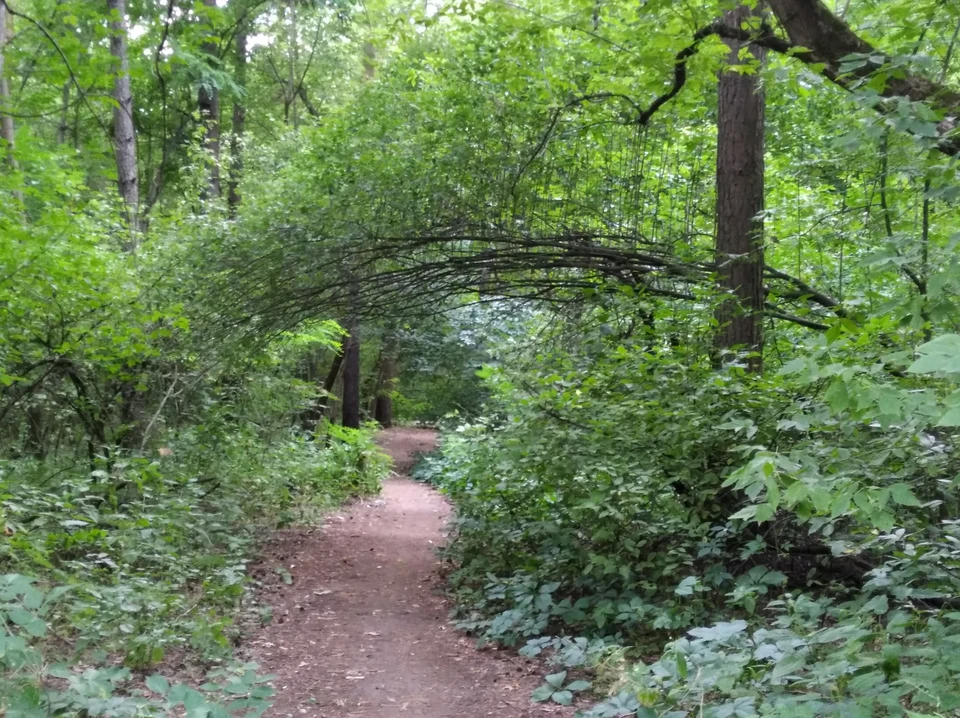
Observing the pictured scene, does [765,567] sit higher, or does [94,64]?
[94,64]

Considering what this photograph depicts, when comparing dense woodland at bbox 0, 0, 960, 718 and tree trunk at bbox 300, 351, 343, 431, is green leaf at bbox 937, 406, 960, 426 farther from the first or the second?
tree trunk at bbox 300, 351, 343, 431

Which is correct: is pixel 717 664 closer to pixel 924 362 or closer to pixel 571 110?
pixel 924 362

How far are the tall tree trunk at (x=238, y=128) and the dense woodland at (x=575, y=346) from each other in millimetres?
4334

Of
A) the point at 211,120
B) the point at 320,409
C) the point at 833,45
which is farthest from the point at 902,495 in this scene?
the point at 211,120

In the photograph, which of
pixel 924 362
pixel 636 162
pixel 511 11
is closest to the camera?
pixel 924 362

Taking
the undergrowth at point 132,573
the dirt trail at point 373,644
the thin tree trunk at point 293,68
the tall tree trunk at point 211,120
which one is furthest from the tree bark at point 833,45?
the thin tree trunk at point 293,68

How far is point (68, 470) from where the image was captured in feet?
25.2

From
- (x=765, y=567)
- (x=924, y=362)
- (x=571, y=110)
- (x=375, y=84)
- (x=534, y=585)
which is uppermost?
(x=375, y=84)

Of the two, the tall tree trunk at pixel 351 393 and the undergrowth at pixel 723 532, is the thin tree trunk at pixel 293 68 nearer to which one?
the tall tree trunk at pixel 351 393

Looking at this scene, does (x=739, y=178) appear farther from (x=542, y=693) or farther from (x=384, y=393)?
(x=384, y=393)

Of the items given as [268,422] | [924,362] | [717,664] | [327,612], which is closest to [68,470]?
[327,612]

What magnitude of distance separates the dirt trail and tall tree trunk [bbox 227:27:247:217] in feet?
26.5

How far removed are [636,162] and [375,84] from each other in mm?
3836

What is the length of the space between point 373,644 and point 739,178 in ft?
17.5
